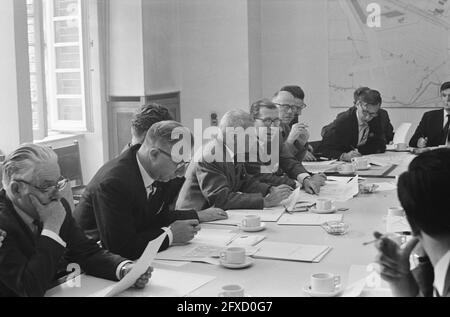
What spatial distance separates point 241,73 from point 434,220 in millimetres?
5642

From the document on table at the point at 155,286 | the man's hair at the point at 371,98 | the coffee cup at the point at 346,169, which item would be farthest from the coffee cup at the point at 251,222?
the man's hair at the point at 371,98

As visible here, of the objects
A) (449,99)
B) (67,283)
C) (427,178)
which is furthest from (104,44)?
(427,178)

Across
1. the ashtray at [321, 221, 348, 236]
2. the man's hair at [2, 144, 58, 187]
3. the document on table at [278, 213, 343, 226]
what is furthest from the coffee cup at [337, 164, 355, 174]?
the man's hair at [2, 144, 58, 187]

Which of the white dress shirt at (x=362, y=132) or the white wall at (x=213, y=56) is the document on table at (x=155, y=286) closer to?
the white dress shirt at (x=362, y=132)

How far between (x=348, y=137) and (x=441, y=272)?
164 inches

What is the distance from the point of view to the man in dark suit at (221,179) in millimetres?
3715

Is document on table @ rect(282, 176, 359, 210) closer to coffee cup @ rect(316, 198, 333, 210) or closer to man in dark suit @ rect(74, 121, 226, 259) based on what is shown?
coffee cup @ rect(316, 198, 333, 210)

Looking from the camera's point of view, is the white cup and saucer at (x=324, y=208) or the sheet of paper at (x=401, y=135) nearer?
the white cup and saucer at (x=324, y=208)

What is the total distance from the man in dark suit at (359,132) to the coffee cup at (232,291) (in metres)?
3.73

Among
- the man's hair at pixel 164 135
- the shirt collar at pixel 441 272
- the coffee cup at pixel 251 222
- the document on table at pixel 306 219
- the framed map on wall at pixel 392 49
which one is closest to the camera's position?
the shirt collar at pixel 441 272

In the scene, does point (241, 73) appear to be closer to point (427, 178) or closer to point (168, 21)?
point (168, 21)

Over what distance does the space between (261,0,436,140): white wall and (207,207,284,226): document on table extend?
4.07 meters

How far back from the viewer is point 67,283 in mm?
2438

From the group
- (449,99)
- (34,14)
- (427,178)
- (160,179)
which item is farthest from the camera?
(449,99)
